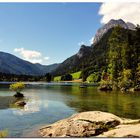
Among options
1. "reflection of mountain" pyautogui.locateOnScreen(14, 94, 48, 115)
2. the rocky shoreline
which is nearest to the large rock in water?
the rocky shoreline

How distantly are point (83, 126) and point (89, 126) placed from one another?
0.53m

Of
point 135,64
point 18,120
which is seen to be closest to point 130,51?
point 135,64

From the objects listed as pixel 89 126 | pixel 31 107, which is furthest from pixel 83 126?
pixel 31 107

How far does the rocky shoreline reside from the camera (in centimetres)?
2883

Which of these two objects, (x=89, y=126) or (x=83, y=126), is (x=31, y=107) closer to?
(x=83, y=126)

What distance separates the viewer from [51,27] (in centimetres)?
3189

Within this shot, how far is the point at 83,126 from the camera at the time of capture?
29.8 meters

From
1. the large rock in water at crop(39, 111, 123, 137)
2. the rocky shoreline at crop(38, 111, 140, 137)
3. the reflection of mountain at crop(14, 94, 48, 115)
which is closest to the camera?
the rocky shoreline at crop(38, 111, 140, 137)

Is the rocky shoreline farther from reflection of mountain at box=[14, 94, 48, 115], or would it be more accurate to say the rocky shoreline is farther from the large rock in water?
reflection of mountain at box=[14, 94, 48, 115]

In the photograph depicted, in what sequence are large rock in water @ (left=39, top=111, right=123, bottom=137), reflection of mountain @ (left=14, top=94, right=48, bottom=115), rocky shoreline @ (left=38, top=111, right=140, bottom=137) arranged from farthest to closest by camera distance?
reflection of mountain @ (left=14, top=94, right=48, bottom=115) < large rock in water @ (left=39, top=111, right=123, bottom=137) < rocky shoreline @ (left=38, top=111, right=140, bottom=137)

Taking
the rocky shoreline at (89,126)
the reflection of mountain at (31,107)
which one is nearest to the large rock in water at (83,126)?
the rocky shoreline at (89,126)

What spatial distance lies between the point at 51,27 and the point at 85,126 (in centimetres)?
975

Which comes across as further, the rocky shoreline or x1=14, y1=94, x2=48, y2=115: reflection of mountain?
x1=14, y1=94, x2=48, y2=115: reflection of mountain

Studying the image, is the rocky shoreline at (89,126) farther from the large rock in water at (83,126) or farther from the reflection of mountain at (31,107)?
the reflection of mountain at (31,107)
